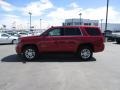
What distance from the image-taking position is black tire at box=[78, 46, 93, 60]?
1371cm

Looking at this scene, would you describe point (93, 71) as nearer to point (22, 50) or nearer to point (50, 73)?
point (50, 73)

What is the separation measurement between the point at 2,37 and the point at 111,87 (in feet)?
71.8

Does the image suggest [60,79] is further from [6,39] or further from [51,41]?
[6,39]

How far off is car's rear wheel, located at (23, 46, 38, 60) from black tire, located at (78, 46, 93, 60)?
2.52m

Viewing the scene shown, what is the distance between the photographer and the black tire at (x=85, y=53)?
13.7 m

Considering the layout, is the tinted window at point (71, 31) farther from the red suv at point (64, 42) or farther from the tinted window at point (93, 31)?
the tinted window at point (93, 31)

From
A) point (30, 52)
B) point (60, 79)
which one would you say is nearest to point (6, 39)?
point (30, 52)

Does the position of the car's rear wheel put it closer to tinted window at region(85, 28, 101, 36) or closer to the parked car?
tinted window at region(85, 28, 101, 36)

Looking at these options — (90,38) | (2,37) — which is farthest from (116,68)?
(2,37)

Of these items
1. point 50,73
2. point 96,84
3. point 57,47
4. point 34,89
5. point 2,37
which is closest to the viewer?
point 34,89

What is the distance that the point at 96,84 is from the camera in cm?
781

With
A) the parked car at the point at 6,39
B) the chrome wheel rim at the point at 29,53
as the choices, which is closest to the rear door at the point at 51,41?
the chrome wheel rim at the point at 29,53

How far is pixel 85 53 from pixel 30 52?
313 cm

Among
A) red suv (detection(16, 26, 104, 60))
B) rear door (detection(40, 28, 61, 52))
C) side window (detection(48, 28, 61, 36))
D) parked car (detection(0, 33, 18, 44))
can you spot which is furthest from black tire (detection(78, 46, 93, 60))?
parked car (detection(0, 33, 18, 44))
